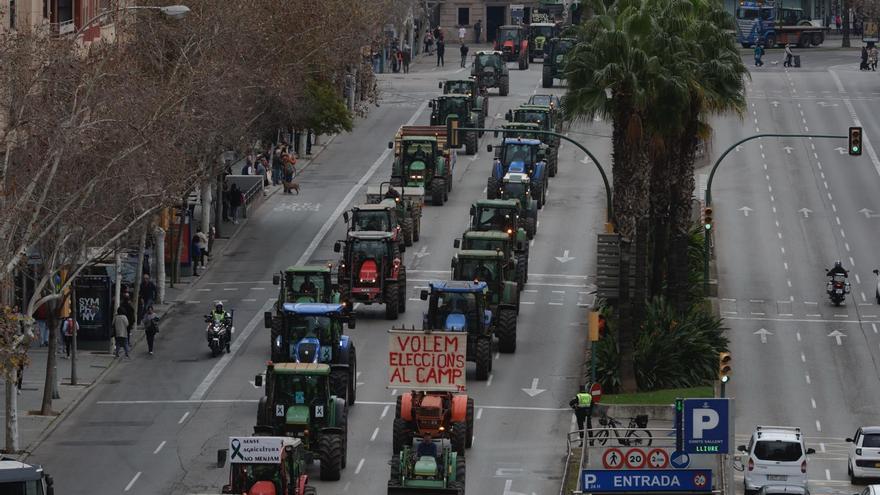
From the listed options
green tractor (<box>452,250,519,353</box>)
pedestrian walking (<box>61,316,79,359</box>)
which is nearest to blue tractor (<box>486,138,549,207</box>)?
green tractor (<box>452,250,519,353</box>)

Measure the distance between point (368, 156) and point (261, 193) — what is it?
41.3 ft

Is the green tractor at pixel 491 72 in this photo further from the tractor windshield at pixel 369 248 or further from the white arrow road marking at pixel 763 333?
the tractor windshield at pixel 369 248

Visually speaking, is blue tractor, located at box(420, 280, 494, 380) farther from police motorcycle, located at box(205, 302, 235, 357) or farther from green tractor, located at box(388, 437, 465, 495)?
green tractor, located at box(388, 437, 465, 495)

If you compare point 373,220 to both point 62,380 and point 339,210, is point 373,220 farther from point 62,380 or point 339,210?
point 339,210

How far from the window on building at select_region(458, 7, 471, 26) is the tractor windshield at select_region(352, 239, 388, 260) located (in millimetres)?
100851

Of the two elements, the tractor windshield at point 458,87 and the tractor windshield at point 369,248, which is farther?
the tractor windshield at point 458,87

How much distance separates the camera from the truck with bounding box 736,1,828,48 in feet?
475

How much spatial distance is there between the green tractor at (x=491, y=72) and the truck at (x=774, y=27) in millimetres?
28710

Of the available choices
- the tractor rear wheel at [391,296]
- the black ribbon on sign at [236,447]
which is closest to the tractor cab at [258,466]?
the black ribbon on sign at [236,447]

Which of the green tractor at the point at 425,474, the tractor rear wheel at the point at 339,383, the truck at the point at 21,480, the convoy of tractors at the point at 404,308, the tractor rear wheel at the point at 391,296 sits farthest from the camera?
the tractor rear wheel at the point at 391,296

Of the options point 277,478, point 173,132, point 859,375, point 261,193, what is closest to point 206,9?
point 173,132

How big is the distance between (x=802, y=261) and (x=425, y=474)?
130 ft

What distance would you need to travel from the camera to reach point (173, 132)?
6181 centimetres

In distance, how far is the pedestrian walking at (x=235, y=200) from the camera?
85.1m
